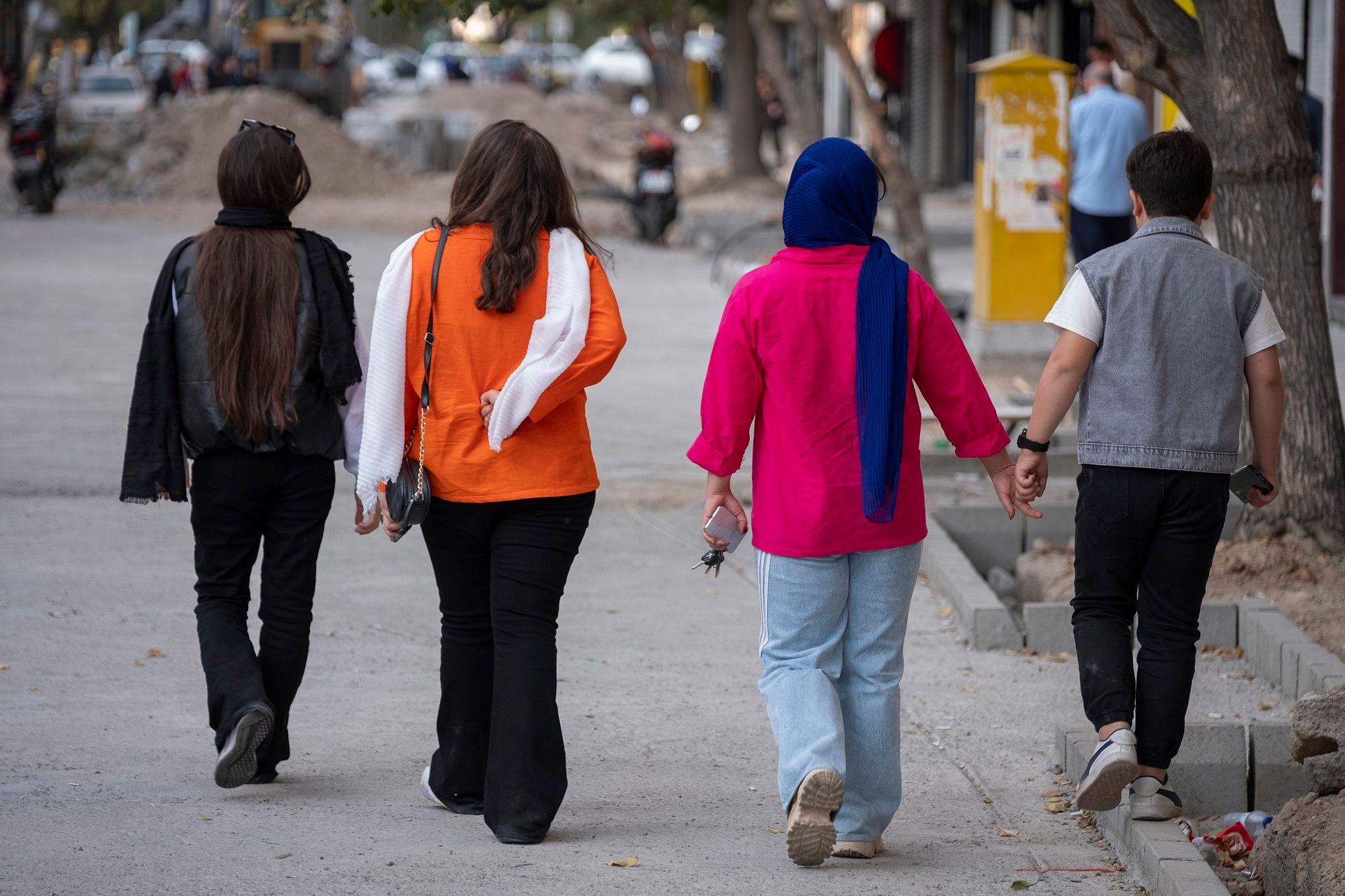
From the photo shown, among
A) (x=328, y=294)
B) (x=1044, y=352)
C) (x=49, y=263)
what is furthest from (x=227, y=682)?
(x=49, y=263)

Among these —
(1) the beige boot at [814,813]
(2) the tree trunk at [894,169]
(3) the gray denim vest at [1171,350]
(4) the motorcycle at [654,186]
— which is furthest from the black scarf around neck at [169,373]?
(4) the motorcycle at [654,186]

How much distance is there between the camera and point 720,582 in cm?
709

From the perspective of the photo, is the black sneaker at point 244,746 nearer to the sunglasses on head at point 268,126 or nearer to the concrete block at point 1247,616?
the sunglasses on head at point 268,126

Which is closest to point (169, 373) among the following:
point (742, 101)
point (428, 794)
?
point (428, 794)

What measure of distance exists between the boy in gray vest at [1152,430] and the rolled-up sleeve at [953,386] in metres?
0.23

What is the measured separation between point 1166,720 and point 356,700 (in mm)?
2520

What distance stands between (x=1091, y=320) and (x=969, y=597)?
231cm

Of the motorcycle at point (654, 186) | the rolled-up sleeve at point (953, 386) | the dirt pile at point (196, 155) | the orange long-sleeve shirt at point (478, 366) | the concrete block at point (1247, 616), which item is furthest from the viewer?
the dirt pile at point (196, 155)

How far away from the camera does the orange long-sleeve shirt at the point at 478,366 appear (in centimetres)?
402

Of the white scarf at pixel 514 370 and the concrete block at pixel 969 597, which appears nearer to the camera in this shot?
the white scarf at pixel 514 370

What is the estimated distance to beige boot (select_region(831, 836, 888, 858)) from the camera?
405 cm

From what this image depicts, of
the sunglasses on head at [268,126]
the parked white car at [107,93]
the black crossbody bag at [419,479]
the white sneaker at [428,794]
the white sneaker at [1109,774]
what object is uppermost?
the parked white car at [107,93]

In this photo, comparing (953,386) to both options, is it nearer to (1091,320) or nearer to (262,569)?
(1091,320)

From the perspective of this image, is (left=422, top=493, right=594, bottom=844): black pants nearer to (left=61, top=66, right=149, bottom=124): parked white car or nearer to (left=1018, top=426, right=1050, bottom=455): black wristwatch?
(left=1018, top=426, right=1050, bottom=455): black wristwatch
